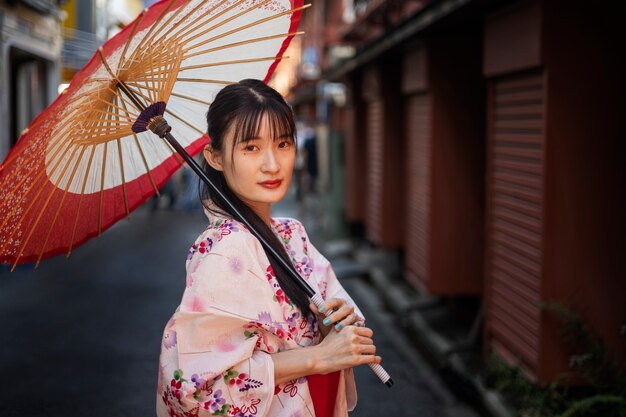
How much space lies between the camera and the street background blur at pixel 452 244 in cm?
560

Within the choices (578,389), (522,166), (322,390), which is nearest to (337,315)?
(322,390)

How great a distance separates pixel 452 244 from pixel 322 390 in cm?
639

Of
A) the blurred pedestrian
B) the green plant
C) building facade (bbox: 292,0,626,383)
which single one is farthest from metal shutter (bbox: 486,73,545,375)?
the blurred pedestrian

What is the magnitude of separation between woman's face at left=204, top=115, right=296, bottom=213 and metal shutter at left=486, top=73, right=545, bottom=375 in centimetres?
336

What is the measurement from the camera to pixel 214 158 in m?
2.92

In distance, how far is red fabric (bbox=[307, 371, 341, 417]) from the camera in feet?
9.20

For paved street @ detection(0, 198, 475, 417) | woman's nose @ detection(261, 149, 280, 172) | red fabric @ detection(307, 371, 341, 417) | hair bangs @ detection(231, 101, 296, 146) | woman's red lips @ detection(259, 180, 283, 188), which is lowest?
paved street @ detection(0, 198, 475, 417)

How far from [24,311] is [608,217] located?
6.88 metres

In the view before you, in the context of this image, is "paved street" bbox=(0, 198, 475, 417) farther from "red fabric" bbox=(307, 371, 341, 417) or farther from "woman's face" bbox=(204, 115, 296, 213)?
"woman's face" bbox=(204, 115, 296, 213)

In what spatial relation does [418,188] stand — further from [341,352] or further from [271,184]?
[341,352]

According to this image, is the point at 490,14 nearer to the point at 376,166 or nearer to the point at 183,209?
the point at 376,166

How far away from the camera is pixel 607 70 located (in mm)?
5570

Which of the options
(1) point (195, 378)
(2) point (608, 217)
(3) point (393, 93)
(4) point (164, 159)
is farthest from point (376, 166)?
(1) point (195, 378)

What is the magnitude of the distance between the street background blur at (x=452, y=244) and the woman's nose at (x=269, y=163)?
3.12 m
